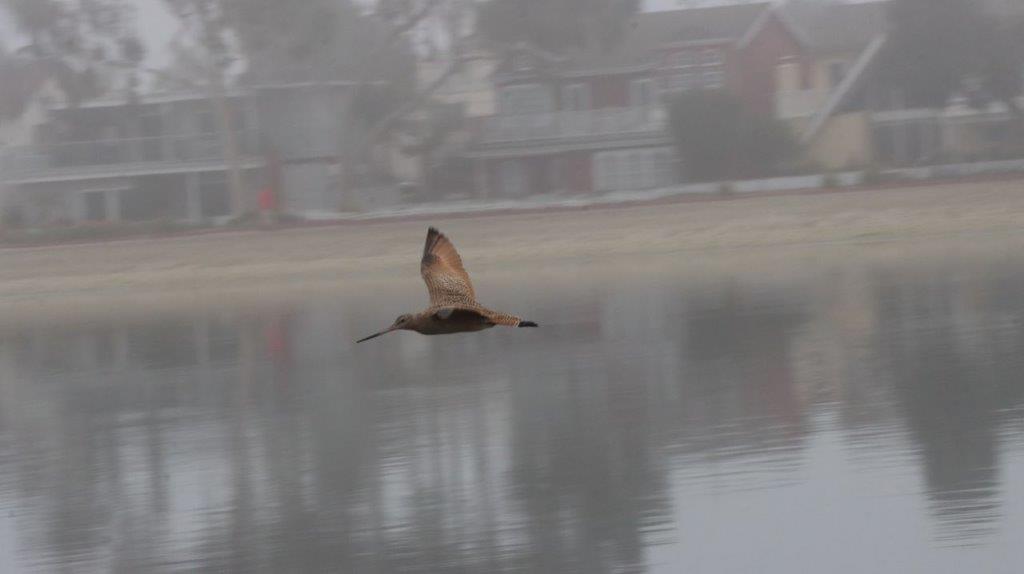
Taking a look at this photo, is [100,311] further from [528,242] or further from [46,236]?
[46,236]

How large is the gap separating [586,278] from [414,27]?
1206 inches

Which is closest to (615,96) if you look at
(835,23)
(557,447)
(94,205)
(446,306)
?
(835,23)

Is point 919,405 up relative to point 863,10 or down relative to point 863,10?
down

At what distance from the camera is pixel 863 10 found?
2872 inches

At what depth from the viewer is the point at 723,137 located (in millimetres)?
61906

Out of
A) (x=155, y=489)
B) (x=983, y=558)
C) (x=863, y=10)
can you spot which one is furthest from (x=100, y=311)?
(x=863, y=10)

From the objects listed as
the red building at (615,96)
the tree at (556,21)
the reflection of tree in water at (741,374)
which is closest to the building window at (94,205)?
the red building at (615,96)

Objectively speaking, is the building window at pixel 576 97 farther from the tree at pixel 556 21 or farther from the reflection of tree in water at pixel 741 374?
the reflection of tree in water at pixel 741 374

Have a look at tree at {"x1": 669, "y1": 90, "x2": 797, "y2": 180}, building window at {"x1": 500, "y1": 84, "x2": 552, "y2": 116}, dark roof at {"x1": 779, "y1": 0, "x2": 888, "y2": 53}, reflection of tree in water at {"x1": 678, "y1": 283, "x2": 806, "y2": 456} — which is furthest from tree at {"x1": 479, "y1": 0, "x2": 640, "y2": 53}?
reflection of tree in water at {"x1": 678, "y1": 283, "x2": 806, "y2": 456}

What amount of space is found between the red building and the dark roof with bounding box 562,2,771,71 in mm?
71

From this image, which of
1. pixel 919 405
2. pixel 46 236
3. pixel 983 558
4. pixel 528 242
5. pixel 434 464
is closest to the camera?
pixel 983 558

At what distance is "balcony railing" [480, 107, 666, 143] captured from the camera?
64500 mm

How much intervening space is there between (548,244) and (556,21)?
19500mm

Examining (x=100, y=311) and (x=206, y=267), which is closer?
(x=100, y=311)
